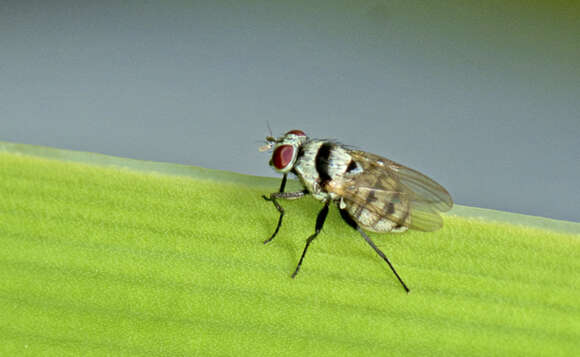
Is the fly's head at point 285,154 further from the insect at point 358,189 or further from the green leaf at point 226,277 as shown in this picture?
the green leaf at point 226,277

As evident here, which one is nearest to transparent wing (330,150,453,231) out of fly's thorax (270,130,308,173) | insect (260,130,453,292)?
insect (260,130,453,292)

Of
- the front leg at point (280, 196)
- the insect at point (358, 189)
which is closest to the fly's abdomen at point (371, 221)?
the insect at point (358, 189)

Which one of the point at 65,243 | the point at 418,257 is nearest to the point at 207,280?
the point at 65,243

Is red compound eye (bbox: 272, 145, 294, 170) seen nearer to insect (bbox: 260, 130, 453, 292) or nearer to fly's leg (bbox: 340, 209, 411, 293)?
insect (bbox: 260, 130, 453, 292)

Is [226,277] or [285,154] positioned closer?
[226,277]

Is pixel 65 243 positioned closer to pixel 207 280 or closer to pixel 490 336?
pixel 207 280

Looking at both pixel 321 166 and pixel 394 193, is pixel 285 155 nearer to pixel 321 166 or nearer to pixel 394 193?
pixel 321 166

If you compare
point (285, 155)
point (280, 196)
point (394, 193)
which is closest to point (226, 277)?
point (280, 196)
